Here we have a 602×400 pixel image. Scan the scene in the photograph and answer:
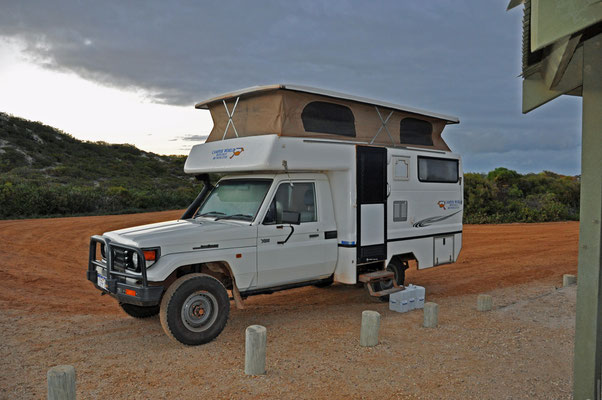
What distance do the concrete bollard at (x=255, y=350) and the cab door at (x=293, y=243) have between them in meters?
1.57

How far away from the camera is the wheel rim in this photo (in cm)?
608

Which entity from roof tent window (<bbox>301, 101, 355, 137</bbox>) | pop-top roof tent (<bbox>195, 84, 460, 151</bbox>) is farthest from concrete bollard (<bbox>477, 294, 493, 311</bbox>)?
roof tent window (<bbox>301, 101, 355, 137</bbox>)

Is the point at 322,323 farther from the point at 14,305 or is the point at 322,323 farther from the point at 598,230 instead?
the point at 14,305

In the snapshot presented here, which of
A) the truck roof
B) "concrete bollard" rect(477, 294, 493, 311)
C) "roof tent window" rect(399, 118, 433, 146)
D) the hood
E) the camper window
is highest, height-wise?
the truck roof

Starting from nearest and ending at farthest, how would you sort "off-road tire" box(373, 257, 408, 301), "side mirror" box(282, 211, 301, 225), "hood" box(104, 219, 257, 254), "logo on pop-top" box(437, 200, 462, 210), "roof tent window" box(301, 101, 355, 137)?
"hood" box(104, 219, 257, 254) < "side mirror" box(282, 211, 301, 225) < "roof tent window" box(301, 101, 355, 137) < "off-road tire" box(373, 257, 408, 301) < "logo on pop-top" box(437, 200, 462, 210)

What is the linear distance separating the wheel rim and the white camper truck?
15 mm

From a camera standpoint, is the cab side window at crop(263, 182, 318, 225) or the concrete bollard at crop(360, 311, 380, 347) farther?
the cab side window at crop(263, 182, 318, 225)

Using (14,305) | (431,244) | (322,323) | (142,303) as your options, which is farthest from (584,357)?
(14,305)

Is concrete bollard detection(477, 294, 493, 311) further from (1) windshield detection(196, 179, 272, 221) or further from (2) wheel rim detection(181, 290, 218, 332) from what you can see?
(2) wheel rim detection(181, 290, 218, 332)

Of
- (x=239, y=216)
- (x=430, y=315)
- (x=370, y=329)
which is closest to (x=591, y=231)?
(x=370, y=329)

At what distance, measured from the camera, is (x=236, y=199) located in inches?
289

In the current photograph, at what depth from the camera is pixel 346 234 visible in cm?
756

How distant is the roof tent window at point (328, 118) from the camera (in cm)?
734

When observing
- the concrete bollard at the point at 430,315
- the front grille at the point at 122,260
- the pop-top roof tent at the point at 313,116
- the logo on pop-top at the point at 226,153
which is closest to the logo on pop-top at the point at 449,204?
the pop-top roof tent at the point at 313,116
